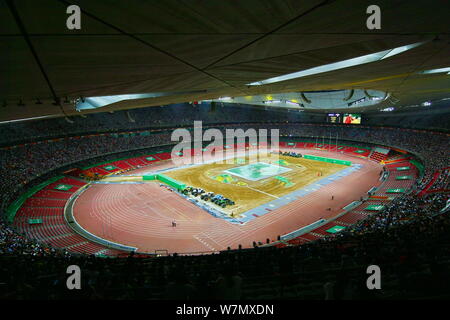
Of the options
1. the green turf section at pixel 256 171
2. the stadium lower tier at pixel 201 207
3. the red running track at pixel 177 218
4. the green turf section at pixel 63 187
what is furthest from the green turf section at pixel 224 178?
the green turf section at pixel 63 187

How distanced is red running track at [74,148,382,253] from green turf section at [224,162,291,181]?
29.8 ft

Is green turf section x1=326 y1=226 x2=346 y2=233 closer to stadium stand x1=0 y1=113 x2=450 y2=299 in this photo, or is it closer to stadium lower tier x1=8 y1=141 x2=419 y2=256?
stadium lower tier x1=8 y1=141 x2=419 y2=256

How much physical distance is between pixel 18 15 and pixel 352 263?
8.30 metres

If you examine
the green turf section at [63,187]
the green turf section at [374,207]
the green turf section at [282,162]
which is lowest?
the green turf section at [374,207]

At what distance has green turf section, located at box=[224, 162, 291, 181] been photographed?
39.4 m

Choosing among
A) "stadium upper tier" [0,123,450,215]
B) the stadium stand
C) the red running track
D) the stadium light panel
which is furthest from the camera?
"stadium upper tier" [0,123,450,215]

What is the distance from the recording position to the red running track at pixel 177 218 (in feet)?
72.9

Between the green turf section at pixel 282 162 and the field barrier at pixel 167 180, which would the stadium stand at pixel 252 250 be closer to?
the field barrier at pixel 167 180

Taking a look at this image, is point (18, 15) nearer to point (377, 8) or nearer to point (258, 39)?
point (258, 39)

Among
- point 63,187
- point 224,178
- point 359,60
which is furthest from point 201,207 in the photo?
point 359,60

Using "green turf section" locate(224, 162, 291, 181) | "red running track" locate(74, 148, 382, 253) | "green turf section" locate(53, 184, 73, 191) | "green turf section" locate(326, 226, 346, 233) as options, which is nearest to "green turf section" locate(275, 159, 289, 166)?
"green turf section" locate(224, 162, 291, 181)

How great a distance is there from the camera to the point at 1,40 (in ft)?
10.5

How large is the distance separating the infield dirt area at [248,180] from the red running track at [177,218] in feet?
10.5
